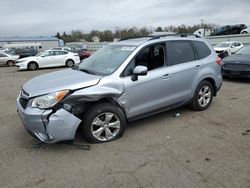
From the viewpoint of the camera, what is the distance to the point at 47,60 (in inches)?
724

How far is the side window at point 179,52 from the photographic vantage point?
16.8 feet

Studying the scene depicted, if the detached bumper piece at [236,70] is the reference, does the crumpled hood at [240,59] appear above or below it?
above

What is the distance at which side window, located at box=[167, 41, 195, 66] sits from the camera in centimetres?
512

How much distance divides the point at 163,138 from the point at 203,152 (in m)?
0.78

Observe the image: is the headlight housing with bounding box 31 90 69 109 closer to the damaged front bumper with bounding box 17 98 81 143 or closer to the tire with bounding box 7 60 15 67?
the damaged front bumper with bounding box 17 98 81 143

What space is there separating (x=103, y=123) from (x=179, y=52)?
2332 mm

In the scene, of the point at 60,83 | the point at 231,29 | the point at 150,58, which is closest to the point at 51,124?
the point at 60,83

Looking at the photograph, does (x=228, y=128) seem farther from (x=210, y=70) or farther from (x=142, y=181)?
(x=142, y=181)

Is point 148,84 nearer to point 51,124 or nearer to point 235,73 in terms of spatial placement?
point 51,124

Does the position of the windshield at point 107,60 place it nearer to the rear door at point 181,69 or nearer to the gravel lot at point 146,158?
the rear door at point 181,69

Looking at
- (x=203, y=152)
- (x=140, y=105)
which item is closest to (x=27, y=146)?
(x=140, y=105)

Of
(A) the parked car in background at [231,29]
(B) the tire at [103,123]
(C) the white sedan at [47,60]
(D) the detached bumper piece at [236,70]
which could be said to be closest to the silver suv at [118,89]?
(B) the tire at [103,123]

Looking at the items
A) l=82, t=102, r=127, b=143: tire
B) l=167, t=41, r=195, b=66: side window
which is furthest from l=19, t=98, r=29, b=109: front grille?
l=167, t=41, r=195, b=66: side window

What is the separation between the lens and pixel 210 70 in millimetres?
5758
